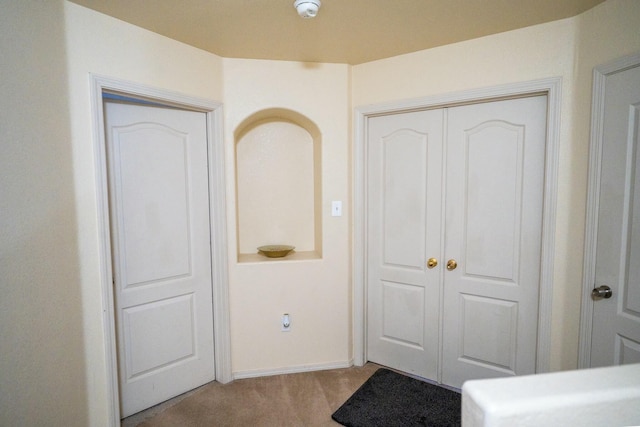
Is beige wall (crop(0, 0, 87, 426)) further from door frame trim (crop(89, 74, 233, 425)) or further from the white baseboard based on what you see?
the white baseboard

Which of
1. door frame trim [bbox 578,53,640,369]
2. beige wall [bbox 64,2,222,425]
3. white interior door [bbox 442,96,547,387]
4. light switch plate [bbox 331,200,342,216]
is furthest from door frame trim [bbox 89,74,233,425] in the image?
door frame trim [bbox 578,53,640,369]

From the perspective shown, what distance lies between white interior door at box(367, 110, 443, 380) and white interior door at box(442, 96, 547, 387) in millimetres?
95

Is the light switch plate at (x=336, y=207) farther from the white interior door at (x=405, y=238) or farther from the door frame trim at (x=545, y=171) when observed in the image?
the white interior door at (x=405, y=238)

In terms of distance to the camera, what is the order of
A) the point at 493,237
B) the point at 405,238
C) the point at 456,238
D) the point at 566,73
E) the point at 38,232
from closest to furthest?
the point at 38,232 → the point at 566,73 → the point at 493,237 → the point at 456,238 → the point at 405,238

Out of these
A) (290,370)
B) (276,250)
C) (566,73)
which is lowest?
(290,370)

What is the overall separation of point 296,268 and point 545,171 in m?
1.72

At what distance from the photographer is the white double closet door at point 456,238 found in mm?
2098

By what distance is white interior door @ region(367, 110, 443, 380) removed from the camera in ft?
7.83

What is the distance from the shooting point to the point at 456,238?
2.31 meters

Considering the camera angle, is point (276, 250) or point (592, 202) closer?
point (592, 202)

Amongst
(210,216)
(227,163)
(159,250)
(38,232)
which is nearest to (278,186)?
(227,163)

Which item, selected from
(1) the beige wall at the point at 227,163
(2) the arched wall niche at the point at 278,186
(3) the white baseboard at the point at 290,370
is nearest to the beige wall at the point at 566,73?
(1) the beige wall at the point at 227,163

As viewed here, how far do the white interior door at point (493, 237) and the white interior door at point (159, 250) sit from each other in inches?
67.5

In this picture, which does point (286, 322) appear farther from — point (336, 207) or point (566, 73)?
point (566, 73)
